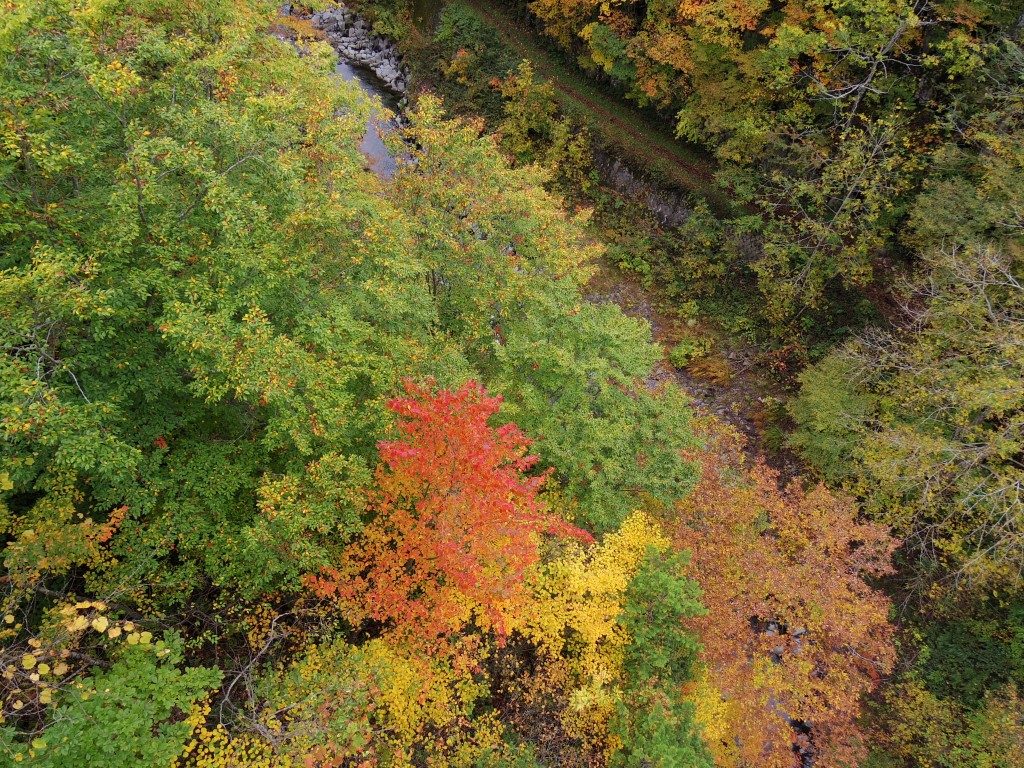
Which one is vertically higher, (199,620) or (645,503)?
(645,503)

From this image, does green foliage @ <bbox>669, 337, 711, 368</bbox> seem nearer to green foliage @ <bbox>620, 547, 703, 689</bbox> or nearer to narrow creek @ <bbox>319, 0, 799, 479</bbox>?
narrow creek @ <bbox>319, 0, 799, 479</bbox>

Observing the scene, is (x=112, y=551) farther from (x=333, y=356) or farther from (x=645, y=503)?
(x=645, y=503)

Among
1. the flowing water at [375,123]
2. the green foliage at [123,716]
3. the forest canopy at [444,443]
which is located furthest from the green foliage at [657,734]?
the flowing water at [375,123]

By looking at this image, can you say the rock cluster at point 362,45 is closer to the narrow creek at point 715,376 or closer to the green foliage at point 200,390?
the narrow creek at point 715,376

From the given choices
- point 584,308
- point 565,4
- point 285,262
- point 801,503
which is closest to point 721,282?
point 584,308

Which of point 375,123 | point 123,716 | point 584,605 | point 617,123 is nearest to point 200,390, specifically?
point 123,716

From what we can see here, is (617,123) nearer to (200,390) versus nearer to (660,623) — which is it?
(660,623)
